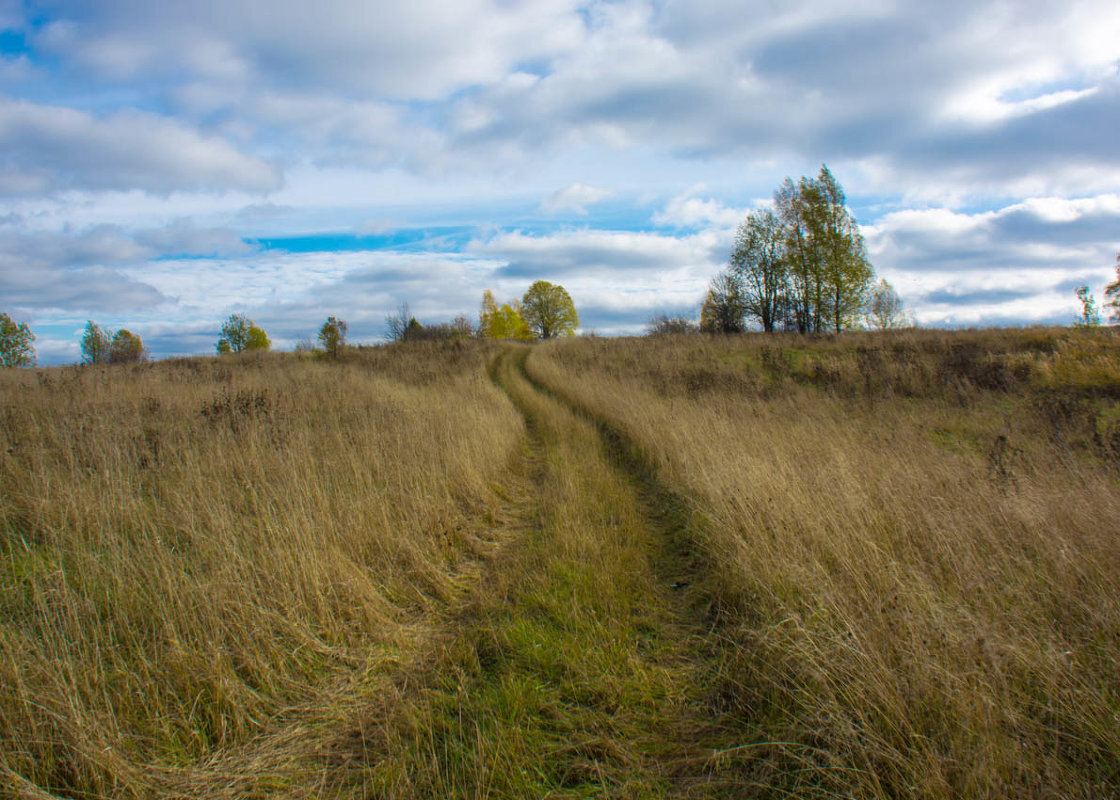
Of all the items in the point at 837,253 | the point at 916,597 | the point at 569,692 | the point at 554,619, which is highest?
the point at 837,253

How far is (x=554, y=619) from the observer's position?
377 cm

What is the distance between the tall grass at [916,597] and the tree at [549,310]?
5931 cm

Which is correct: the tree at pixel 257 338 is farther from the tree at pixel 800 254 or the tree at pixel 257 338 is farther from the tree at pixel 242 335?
the tree at pixel 800 254

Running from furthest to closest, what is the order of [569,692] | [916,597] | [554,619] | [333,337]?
[333,337] < [554,619] < [916,597] < [569,692]

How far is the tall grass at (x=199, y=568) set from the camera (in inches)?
99.5

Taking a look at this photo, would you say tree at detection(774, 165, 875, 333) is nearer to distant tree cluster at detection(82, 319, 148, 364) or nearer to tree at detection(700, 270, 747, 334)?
tree at detection(700, 270, 747, 334)

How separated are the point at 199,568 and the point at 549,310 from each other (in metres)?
64.5

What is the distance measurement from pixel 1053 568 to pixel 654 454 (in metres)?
5.13

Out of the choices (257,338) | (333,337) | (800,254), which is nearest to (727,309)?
(800,254)

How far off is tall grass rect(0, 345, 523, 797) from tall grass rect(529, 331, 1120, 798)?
2.52 metres

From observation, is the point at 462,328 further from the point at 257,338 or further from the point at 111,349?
the point at 257,338

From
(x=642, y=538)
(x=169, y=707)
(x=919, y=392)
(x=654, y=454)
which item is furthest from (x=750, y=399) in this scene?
(x=169, y=707)

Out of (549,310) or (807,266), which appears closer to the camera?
(807,266)

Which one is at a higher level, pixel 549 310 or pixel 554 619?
Result: pixel 549 310
